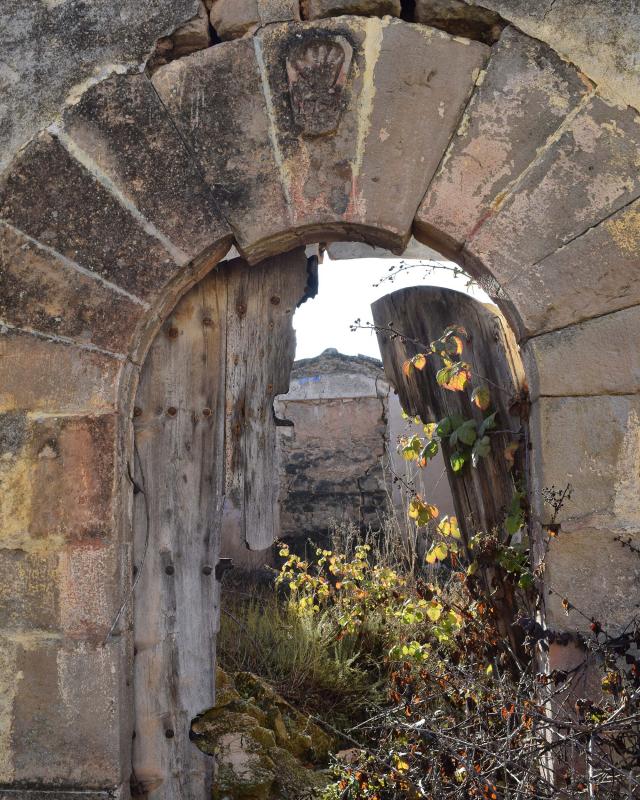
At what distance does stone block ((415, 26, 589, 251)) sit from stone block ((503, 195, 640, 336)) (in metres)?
0.28

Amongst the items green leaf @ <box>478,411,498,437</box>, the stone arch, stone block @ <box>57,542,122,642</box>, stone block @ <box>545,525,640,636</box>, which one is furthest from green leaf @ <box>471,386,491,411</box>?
stone block @ <box>57,542,122,642</box>

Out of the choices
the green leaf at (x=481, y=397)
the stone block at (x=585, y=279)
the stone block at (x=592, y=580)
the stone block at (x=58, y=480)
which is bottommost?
the stone block at (x=592, y=580)

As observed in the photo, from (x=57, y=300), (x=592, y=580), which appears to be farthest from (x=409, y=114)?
(x=592, y=580)

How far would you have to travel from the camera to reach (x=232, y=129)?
3.07 m

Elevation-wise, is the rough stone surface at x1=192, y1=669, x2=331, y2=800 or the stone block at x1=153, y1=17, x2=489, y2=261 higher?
the stone block at x1=153, y1=17, x2=489, y2=261

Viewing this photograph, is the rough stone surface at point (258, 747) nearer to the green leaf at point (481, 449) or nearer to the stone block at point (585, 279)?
the green leaf at point (481, 449)

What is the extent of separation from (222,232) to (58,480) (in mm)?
994

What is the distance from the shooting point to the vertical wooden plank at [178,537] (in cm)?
313

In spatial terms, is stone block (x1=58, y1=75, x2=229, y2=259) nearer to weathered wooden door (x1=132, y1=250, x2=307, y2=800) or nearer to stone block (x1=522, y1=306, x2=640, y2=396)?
weathered wooden door (x1=132, y1=250, x2=307, y2=800)

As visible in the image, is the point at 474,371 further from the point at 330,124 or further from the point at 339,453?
the point at 339,453

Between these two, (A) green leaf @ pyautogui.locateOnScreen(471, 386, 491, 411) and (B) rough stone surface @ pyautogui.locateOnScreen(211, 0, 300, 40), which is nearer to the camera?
(B) rough stone surface @ pyautogui.locateOnScreen(211, 0, 300, 40)

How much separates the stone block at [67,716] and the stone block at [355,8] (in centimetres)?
225

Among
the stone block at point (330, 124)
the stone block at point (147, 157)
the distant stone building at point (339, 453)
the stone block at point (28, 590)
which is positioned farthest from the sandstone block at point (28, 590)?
the distant stone building at point (339, 453)

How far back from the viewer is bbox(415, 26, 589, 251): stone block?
294 centimetres
